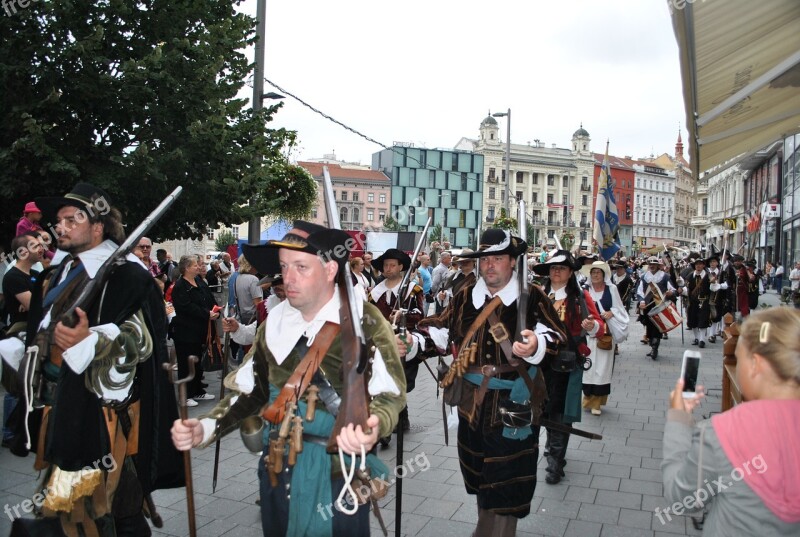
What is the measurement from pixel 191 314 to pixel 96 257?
15.7ft

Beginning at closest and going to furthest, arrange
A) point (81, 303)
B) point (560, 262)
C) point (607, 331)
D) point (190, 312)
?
point (81, 303)
point (560, 262)
point (607, 331)
point (190, 312)

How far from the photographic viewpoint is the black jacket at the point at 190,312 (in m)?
8.05

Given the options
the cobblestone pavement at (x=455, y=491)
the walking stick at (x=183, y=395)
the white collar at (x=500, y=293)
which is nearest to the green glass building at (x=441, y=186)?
the cobblestone pavement at (x=455, y=491)

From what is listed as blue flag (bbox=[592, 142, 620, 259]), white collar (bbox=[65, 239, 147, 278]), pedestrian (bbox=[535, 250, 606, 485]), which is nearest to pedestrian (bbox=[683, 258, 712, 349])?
blue flag (bbox=[592, 142, 620, 259])

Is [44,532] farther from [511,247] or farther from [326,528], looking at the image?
[511,247]

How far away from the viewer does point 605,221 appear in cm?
1075

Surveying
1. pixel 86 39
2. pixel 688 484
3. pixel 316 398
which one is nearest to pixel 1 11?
pixel 86 39

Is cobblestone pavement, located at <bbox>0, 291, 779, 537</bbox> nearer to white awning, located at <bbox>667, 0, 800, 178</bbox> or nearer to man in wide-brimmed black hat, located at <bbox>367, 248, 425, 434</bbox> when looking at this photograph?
man in wide-brimmed black hat, located at <bbox>367, 248, 425, 434</bbox>

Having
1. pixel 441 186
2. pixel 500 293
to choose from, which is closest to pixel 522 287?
pixel 500 293

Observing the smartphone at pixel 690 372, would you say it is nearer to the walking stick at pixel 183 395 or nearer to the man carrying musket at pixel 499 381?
the man carrying musket at pixel 499 381

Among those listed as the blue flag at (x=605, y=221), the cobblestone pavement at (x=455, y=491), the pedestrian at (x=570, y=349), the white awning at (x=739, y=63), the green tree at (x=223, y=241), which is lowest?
the cobblestone pavement at (x=455, y=491)

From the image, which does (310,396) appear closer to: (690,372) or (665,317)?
(690,372)

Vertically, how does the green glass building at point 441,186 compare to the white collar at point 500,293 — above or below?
above

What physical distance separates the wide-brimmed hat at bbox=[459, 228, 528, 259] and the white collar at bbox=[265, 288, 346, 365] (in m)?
1.48
